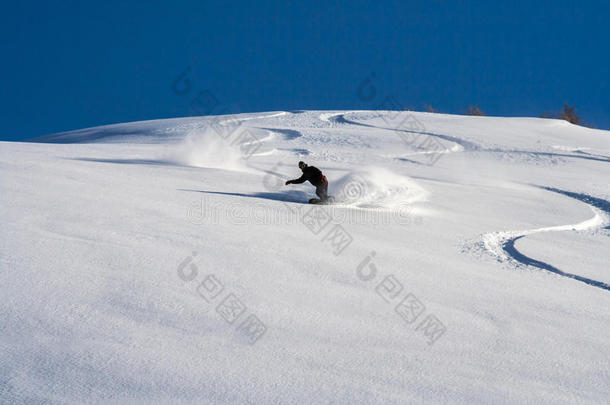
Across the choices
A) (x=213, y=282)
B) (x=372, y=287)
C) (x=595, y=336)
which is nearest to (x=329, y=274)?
(x=372, y=287)

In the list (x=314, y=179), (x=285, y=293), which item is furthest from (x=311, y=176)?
(x=285, y=293)

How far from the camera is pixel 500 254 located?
5559 millimetres

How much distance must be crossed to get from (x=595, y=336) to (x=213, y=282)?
2438mm

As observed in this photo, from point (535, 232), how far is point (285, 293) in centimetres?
420

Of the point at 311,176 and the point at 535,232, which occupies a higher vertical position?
the point at 311,176

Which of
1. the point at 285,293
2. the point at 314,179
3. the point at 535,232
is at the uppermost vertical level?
the point at 314,179

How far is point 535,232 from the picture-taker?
6.89 metres

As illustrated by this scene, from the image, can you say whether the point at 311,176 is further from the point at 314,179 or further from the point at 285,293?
the point at 285,293

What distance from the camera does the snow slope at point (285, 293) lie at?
276 centimetres

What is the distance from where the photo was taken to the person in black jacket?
6832 mm

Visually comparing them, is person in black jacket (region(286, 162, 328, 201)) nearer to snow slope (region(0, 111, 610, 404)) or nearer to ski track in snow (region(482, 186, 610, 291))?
snow slope (region(0, 111, 610, 404))

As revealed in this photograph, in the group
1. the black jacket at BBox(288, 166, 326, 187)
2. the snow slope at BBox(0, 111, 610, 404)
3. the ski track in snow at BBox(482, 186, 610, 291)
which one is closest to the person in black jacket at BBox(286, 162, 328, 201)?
the black jacket at BBox(288, 166, 326, 187)


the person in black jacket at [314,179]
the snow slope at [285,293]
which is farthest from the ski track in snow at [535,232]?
the person in black jacket at [314,179]

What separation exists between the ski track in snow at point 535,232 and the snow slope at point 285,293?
0.12 feet
